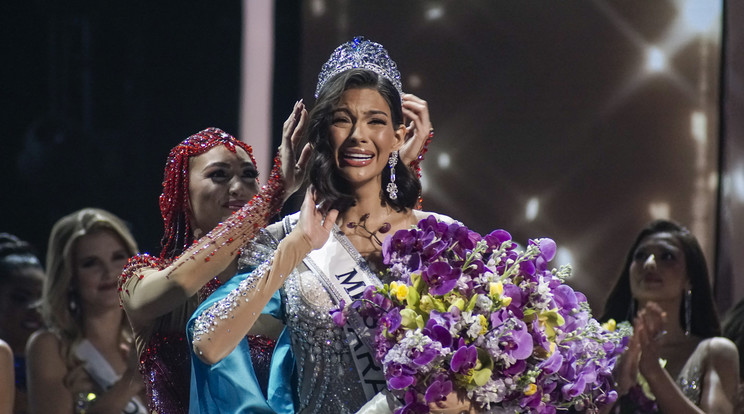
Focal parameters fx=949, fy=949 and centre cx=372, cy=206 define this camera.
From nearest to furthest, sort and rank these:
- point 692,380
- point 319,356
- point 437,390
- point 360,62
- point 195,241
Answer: point 437,390, point 319,356, point 360,62, point 195,241, point 692,380

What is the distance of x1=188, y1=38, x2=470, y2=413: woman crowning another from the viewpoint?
184 cm

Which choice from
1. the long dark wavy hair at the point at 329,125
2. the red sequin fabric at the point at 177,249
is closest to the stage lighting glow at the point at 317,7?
the red sequin fabric at the point at 177,249

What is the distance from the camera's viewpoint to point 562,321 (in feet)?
5.54

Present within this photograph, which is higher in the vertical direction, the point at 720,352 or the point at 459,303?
the point at 459,303

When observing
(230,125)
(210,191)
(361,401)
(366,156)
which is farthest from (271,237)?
(230,125)

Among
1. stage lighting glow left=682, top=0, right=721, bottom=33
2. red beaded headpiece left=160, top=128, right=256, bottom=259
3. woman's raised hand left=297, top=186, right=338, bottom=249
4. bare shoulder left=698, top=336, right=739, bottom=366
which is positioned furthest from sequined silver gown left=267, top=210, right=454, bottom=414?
stage lighting glow left=682, top=0, right=721, bottom=33

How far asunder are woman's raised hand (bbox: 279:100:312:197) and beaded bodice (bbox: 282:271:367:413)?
1.10ft

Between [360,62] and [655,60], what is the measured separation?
2.19 meters

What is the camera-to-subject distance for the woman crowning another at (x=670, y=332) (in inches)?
119

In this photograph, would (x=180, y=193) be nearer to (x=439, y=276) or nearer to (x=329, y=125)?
(x=329, y=125)

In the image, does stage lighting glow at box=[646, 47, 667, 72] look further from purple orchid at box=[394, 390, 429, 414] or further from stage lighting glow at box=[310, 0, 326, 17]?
purple orchid at box=[394, 390, 429, 414]

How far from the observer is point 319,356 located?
1878 millimetres

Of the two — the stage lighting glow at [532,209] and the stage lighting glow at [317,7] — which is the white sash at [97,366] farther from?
the stage lighting glow at [532,209]

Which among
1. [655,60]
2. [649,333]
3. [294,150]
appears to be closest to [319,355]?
[294,150]
